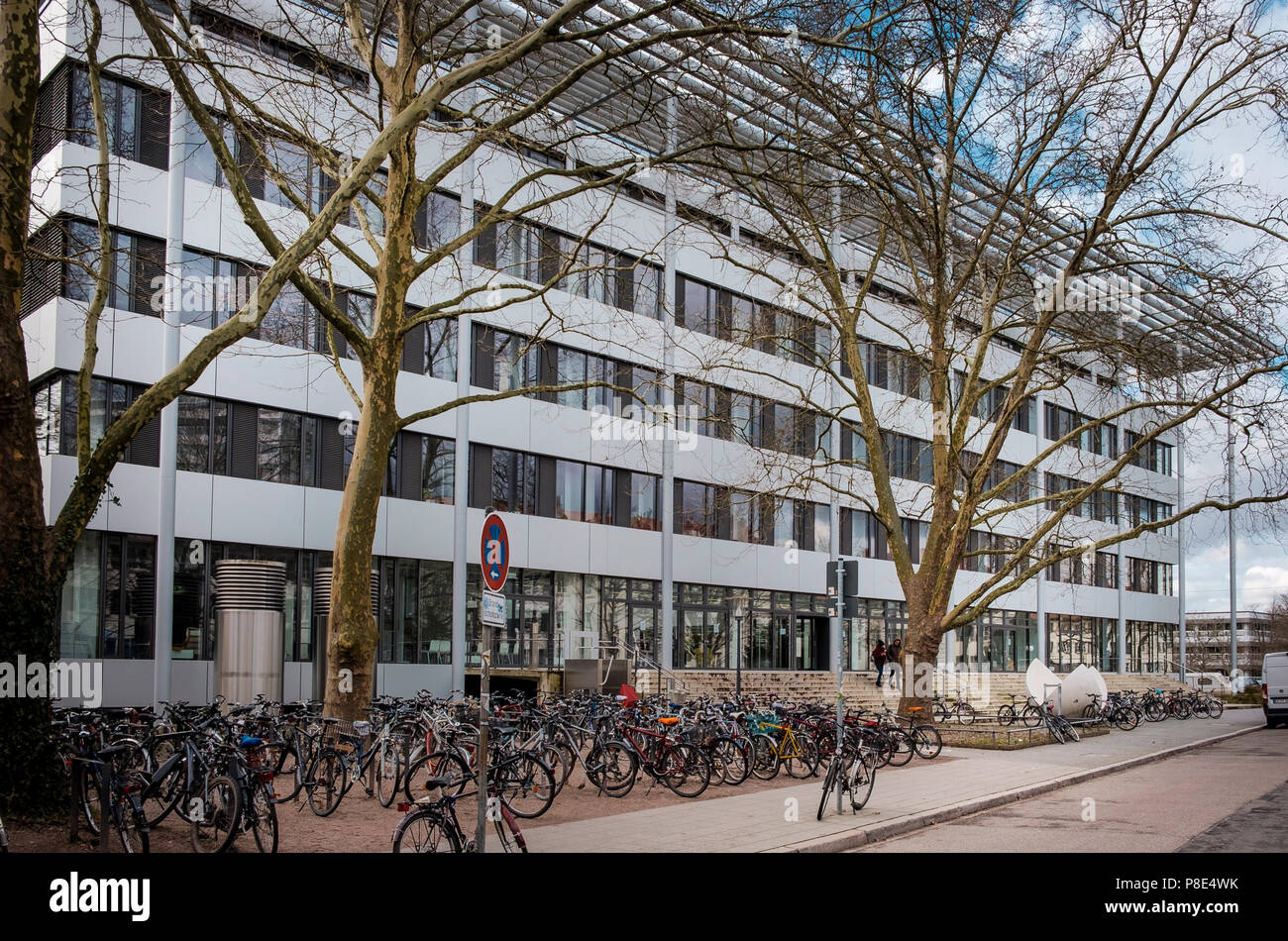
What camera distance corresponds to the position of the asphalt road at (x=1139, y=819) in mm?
11086

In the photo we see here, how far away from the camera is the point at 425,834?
809 cm

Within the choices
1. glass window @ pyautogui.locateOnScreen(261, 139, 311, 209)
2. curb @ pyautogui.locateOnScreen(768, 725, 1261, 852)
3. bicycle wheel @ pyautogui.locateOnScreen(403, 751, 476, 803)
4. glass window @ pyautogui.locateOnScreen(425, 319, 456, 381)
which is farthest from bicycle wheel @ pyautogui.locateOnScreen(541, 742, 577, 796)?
glass window @ pyautogui.locateOnScreen(425, 319, 456, 381)

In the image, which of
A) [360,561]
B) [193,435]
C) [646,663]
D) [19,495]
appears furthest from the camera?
[646,663]

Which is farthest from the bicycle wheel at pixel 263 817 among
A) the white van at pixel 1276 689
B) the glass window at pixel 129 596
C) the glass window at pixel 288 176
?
the white van at pixel 1276 689

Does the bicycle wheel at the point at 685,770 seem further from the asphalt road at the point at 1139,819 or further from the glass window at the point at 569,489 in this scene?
the glass window at the point at 569,489

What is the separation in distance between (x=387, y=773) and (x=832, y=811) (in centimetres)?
503

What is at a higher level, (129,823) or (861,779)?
(129,823)

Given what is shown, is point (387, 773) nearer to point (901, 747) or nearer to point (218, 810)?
point (218, 810)

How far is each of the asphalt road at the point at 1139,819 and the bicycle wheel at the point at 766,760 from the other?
10.8ft

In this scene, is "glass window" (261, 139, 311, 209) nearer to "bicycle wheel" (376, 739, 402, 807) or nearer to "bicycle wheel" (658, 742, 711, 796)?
"bicycle wheel" (376, 739, 402, 807)

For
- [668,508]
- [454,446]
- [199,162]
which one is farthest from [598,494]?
[199,162]

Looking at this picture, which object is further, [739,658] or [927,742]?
[739,658]

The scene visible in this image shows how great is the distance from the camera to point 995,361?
49281 millimetres

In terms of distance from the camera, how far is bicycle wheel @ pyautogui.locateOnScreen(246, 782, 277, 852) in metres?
9.31
